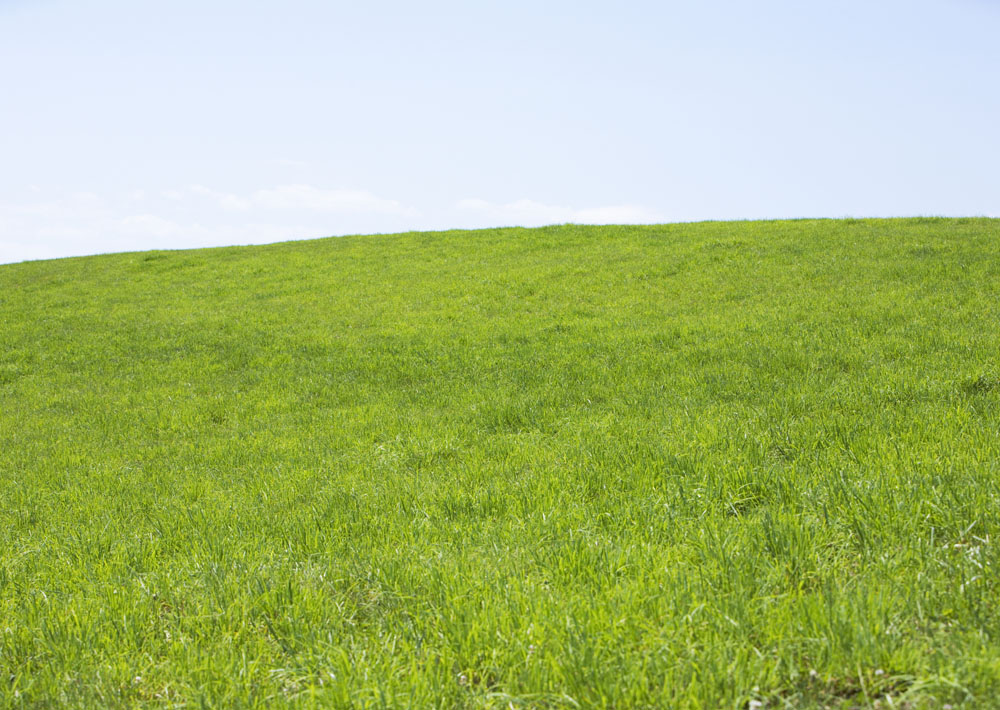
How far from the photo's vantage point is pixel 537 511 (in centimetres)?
530

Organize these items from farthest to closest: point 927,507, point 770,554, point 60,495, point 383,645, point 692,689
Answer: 1. point 60,495
2. point 927,507
3. point 770,554
4. point 383,645
5. point 692,689

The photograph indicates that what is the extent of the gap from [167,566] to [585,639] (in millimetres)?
3474

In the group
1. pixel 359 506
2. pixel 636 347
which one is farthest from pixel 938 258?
pixel 359 506

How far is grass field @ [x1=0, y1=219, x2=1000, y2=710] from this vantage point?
3025mm

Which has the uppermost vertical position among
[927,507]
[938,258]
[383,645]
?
[938,258]

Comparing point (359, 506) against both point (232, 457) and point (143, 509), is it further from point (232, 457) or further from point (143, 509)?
point (232, 457)

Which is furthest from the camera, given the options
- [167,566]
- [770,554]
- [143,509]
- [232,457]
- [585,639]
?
[232,457]

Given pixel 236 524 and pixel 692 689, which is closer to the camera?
pixel 692 689

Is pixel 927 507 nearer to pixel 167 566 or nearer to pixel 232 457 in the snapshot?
pixel 167 566

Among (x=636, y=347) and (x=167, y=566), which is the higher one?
(x=636, y=347)

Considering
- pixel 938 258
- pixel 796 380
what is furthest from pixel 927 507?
pixel 938 258

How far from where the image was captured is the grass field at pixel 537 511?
119 inches

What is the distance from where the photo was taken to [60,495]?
7.82 m

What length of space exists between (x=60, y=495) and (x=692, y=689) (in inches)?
314
